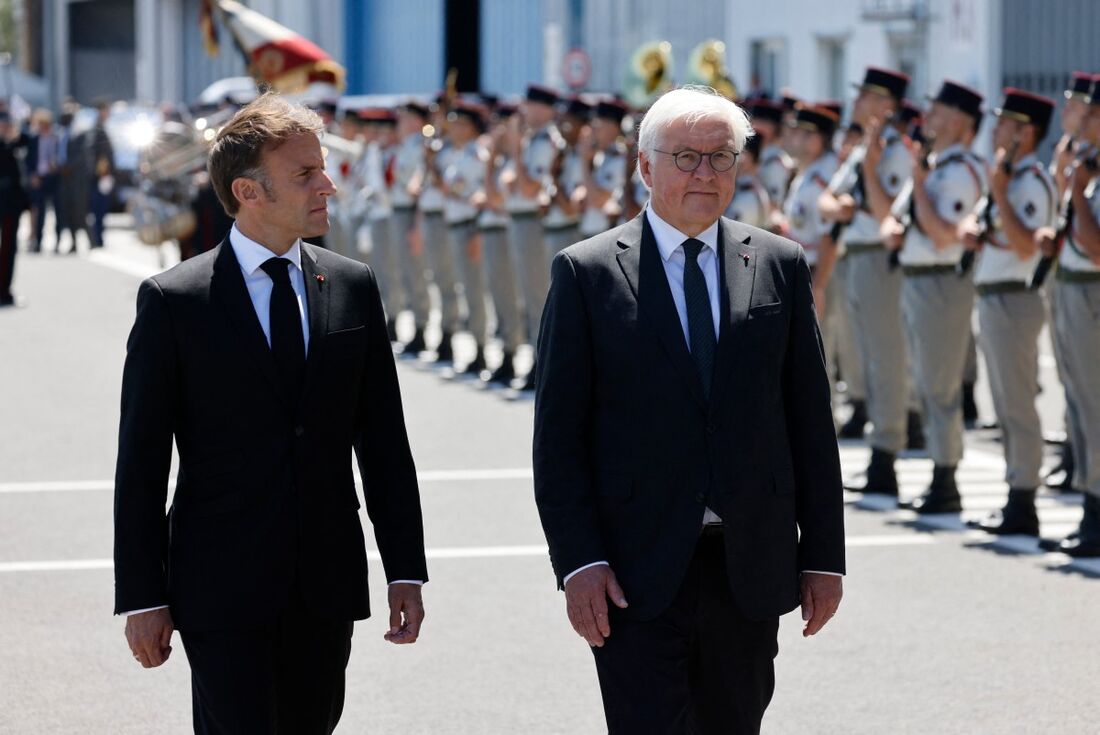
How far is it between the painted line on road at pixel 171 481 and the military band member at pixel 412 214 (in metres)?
6.86

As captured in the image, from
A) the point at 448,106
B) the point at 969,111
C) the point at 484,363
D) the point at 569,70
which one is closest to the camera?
the point at 969,111

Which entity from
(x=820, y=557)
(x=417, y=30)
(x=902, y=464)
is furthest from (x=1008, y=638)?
(x=417, y=30)

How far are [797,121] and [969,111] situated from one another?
229 centimetres

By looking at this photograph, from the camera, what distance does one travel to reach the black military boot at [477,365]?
1717cm

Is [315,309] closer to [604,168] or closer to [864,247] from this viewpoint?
[864,247]

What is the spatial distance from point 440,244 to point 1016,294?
899 cm

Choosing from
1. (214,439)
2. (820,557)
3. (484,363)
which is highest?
(214,439)

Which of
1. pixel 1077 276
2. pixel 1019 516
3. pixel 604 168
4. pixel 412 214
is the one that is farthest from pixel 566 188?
pixel 1077 276

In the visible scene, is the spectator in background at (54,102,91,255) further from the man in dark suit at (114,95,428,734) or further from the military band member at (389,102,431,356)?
the man in dark suit at (114,95,428,734)

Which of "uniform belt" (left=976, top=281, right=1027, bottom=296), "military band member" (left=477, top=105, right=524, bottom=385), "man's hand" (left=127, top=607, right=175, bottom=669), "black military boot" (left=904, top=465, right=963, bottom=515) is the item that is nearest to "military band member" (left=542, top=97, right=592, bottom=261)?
"military band member" (left=477, top=105, right=524, bottom=385)

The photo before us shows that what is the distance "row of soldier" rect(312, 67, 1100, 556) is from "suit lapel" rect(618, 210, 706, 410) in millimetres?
4933

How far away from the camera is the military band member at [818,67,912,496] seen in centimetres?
1122

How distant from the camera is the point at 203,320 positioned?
4.45m

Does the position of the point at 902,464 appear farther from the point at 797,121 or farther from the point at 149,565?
the point at 149,565
